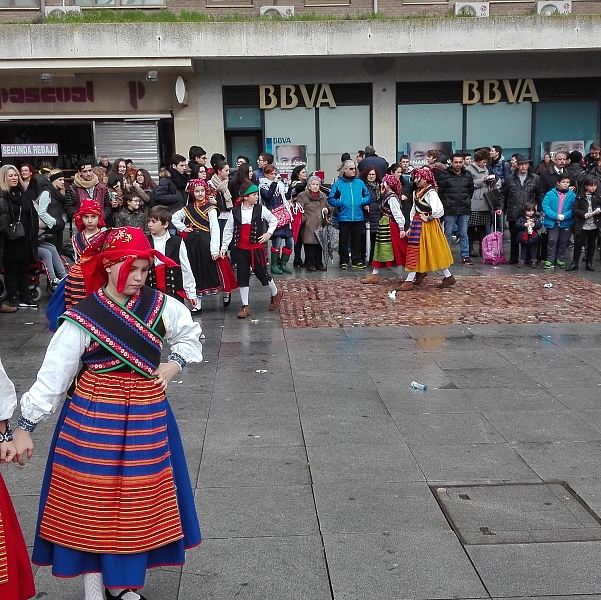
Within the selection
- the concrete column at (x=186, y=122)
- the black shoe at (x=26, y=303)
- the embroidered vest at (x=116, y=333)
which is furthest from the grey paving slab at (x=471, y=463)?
the concrete column at (x=186, y=122)

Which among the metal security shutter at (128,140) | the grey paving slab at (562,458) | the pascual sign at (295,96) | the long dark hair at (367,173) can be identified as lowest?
the grey paving slab at (562,458)

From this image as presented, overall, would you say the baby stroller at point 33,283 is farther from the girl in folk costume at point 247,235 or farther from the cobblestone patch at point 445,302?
the cobblestone patch at point 445,302

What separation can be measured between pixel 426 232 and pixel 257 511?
7966mm

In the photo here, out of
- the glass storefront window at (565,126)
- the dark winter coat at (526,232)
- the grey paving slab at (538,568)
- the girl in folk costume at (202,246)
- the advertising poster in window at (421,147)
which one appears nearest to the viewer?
the grey paving slab at (538,568)

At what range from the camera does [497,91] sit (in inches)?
862

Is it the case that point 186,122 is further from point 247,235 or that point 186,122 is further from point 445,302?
point 445,302

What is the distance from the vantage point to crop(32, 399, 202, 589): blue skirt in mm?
3664

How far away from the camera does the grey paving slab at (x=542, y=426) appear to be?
628 cm

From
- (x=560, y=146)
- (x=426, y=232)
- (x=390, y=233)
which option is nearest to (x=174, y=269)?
(x=426, y=232)

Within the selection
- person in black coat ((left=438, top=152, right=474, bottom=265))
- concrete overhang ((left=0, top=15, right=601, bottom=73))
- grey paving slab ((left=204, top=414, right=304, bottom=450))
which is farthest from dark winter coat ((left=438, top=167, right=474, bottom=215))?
grey paving slab ((left=204, top=414, right=304, bottom=450))

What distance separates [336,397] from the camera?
24.2 ft

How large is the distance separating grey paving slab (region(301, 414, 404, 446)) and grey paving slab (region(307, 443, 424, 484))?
0.11 meters

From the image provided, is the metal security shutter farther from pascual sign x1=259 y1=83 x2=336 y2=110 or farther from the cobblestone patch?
the cobblestone patch

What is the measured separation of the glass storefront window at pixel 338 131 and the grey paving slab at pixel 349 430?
15.5 metres
